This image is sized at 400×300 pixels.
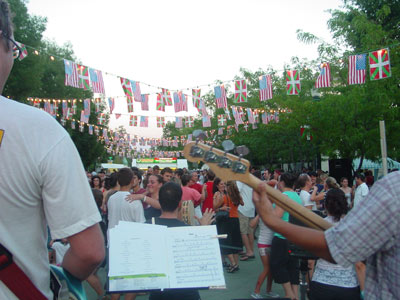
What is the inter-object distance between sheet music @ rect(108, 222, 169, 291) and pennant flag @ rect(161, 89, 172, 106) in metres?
14.4

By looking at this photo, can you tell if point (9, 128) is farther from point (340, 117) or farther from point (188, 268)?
point (340, 117)

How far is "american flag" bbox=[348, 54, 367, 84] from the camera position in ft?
42.4

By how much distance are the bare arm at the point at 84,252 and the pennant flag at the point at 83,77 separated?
42.4ft

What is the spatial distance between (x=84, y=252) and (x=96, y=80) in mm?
13288

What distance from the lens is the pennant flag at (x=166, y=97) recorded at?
56.8 ft

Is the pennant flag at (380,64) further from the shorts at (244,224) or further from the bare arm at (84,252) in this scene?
the bare arm at (84,252)

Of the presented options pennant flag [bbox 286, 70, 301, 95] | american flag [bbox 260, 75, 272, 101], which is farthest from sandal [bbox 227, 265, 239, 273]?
american flag [bbox 260, 75, 272, 101]

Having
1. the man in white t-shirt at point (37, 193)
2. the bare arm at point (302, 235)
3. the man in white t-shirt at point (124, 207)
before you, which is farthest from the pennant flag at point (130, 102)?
the man in white t-shirt at point (37, 193)

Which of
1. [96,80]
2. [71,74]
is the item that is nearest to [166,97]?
[96,80]

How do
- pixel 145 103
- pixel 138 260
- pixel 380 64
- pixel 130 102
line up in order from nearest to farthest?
pixel 138 260
pixel 380 64
pixel 130 102
pixel 145 103

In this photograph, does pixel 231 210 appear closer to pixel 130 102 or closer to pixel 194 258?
pixel 194 258

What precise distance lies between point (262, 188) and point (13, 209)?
1112 mm

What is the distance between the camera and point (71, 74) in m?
13.3

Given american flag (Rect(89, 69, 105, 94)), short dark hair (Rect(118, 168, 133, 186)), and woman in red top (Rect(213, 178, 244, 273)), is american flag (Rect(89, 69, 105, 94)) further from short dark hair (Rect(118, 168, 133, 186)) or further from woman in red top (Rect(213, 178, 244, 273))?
short dark hair (Rect(118, 168, 133, 186))
